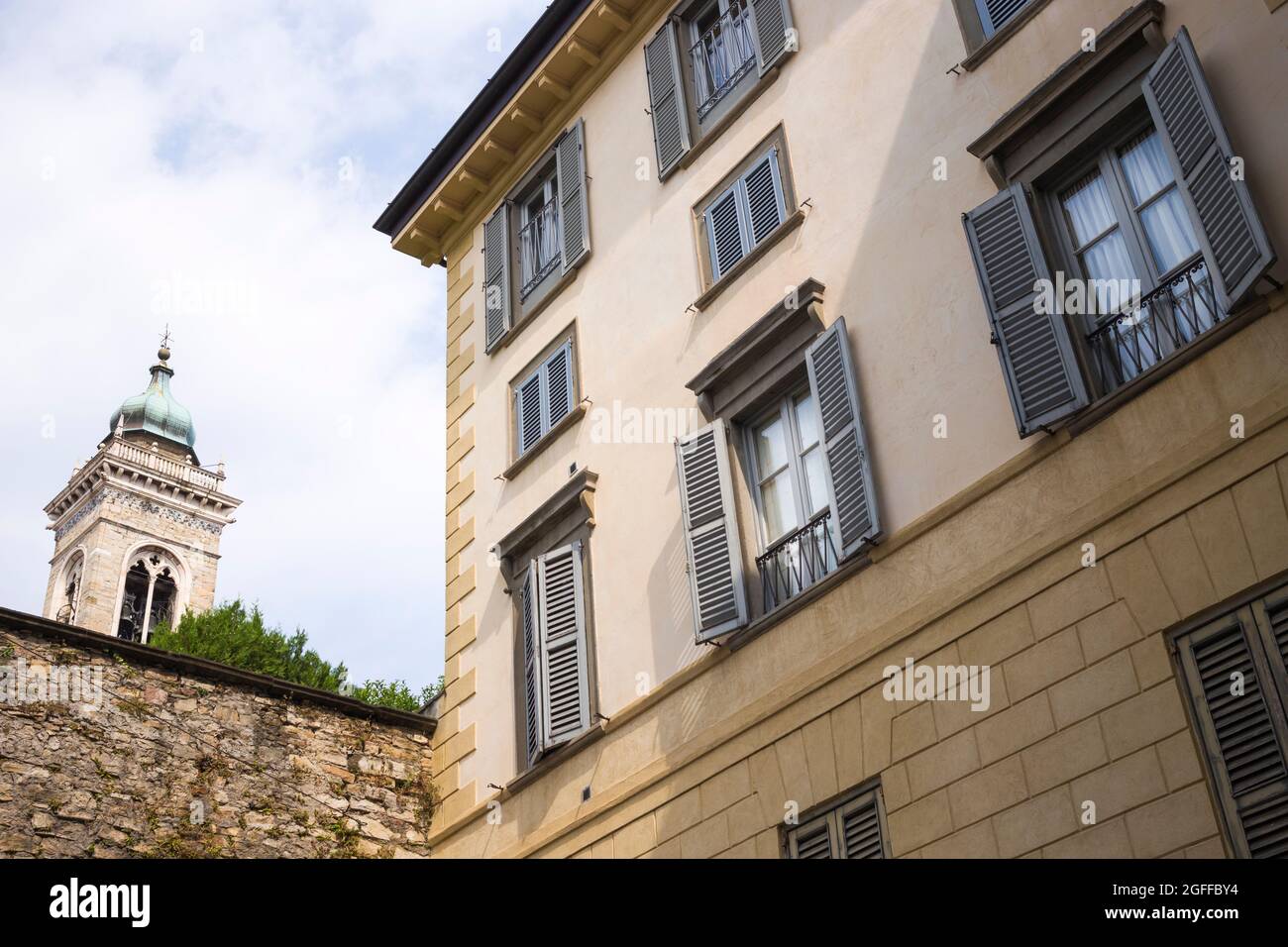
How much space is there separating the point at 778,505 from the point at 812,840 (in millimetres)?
2744

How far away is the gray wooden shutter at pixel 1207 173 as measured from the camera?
7.44 meters

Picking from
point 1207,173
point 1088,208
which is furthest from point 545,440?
point 1207,173

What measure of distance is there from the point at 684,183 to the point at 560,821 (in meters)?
→ 5.94

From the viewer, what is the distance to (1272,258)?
7234mm

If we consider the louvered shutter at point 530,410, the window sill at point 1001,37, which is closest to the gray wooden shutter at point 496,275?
the louvered shutter at point 530,410

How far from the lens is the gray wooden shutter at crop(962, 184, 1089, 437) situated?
8367 mm

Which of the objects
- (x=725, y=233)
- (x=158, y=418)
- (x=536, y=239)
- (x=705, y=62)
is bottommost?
(x=725, y=233)

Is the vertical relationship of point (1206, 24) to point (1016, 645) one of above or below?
above

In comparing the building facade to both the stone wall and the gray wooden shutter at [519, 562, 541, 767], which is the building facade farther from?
→ the stone wall

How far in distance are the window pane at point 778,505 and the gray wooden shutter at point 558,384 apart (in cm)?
311

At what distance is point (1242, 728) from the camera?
22.6ft

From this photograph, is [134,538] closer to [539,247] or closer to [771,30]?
[539,247]
